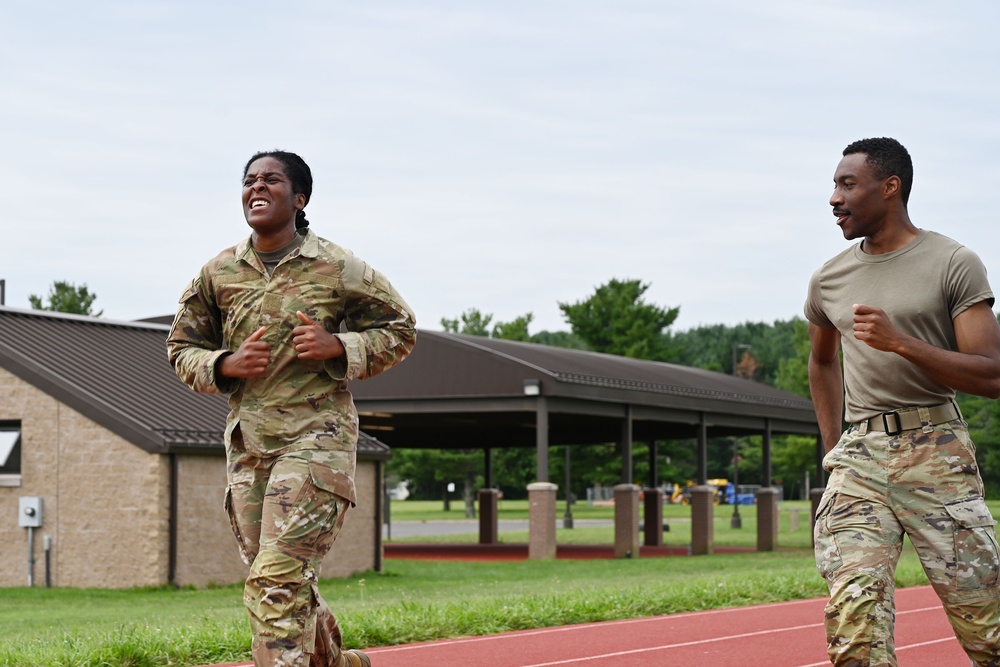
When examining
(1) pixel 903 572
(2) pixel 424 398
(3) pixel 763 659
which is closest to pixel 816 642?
(3) pixel 763 659

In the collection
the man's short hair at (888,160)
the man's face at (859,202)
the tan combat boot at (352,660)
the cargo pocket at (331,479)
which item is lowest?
the tan combat boot at (352,660)

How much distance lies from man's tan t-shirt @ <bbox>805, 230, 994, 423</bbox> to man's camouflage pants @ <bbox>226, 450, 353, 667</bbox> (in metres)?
2.18

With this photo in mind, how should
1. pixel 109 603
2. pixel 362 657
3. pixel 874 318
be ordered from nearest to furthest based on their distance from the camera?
pixel 874 318
pixel 362 657
pixel 109 603

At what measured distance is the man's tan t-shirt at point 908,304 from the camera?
5781mm

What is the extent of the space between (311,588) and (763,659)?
226 inches

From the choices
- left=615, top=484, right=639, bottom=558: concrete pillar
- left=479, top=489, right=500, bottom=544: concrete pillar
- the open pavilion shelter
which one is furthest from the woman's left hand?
left=479, top=489, right=500, bottom=544: concrete pillar

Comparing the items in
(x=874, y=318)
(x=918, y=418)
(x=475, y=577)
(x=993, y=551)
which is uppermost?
(x=874, y=318)

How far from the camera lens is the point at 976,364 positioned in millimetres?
5621

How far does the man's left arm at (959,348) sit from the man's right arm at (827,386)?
2.30ft

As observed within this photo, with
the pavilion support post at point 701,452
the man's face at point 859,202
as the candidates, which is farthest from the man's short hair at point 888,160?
the pavilion support post at point 701,452

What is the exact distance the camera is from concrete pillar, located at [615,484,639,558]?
34.1 meters

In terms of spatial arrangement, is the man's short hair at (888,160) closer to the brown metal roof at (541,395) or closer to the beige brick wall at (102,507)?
the beige brick wall at (102,507)

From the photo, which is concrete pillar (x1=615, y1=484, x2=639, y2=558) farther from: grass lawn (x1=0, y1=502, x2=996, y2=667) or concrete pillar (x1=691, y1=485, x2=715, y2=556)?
grass lawn (x1=0, y1=502, x2=996, y2=667)

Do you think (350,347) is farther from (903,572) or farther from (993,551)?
(903,572)
